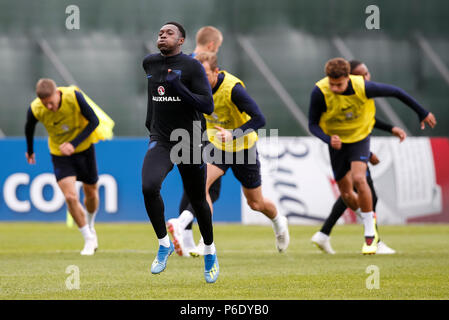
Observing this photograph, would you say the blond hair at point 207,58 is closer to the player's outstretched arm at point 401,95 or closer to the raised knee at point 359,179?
the player's outstretched arm at point 401,95

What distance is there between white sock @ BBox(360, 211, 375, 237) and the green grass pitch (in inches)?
12.0

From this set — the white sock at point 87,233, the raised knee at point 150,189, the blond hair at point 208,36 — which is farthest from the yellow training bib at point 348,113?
the raised knee at point 150,189

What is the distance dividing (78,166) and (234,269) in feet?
9.48

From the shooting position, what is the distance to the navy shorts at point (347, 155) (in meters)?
10.1

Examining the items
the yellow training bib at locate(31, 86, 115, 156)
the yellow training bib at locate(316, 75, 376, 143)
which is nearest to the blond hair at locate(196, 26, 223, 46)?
the yellow training bib at locate(316, 75, 376, 143)

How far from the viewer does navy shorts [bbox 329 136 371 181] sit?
10086 mm

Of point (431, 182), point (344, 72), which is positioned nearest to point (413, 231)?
point (431, 182)

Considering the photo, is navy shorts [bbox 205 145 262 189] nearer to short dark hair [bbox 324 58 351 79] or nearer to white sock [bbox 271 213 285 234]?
white sock [bbox 271 213 285 234]

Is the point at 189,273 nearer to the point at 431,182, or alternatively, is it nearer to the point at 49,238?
the point at 49,238

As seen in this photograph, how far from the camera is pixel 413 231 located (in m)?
14.5

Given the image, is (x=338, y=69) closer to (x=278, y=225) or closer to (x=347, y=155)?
(x=347, y=155)

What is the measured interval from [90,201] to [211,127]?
2388mm

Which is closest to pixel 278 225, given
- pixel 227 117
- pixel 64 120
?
pixel 227 117

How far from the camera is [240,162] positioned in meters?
9.56
